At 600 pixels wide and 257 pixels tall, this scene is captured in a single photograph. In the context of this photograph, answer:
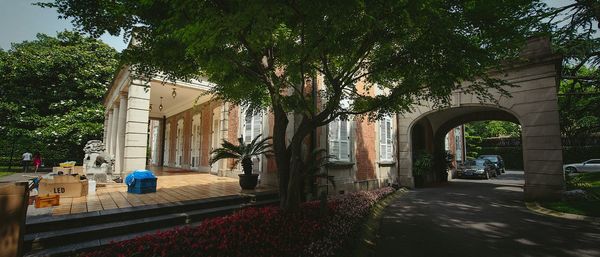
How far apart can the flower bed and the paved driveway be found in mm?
1105

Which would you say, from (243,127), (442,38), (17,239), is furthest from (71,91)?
(442,38)

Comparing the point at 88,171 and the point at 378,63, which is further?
the point at 88,171

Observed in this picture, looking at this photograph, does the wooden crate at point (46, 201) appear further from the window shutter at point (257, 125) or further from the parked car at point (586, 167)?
the parked car at point (586, 167)

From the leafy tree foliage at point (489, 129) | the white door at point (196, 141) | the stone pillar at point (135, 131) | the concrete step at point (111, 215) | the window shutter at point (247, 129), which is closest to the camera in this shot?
the concrete step at point (111, 215)

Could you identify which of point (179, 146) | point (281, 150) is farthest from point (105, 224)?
point (179, 146)

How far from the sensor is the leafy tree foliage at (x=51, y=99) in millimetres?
16641

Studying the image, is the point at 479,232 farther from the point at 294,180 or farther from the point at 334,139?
the point at 334,139

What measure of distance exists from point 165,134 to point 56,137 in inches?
250

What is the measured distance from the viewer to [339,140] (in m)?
9.74

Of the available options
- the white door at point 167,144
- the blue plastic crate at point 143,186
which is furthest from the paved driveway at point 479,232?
the white door at point 167,144

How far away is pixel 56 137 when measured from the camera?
16.4 m

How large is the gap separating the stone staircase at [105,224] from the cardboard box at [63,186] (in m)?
2.11

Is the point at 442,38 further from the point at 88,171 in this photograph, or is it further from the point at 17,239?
the point at 88,171

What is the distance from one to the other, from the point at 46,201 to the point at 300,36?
18.6ft
